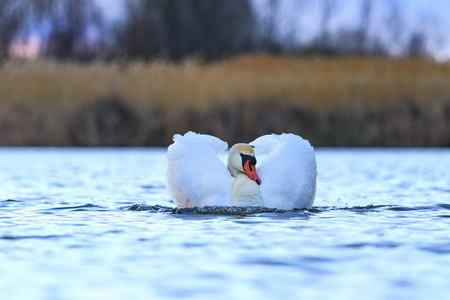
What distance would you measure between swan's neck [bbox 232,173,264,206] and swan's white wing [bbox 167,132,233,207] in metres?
0.08

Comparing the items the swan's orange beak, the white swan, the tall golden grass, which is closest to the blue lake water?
the white swan

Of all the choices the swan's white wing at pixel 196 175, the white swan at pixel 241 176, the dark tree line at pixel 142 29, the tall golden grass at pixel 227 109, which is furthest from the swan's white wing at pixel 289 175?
Answer: the dark tree line at pixel 142 29

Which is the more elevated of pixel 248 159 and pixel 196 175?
pixel 248 159

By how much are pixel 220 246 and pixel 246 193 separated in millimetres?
1189

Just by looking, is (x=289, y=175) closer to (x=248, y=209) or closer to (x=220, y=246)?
(x=248, y=209)

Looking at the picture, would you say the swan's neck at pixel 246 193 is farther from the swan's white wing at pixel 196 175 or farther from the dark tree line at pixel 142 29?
the dark tree line at pixel 142 29

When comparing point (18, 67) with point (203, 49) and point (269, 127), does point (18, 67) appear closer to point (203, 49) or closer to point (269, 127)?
point (269, 127)

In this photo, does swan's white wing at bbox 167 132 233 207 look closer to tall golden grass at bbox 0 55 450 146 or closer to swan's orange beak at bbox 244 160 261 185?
swan's orange beak at bbox 244 160 261 185

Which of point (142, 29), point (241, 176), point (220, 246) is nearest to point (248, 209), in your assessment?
point (241, 176)

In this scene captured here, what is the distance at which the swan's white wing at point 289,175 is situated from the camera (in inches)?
247

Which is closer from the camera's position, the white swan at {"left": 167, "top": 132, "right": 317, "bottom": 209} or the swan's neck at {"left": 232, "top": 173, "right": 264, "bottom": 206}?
the swan's neck at {"left": 232, "top": 173, "right": 264, "bottom": 206}

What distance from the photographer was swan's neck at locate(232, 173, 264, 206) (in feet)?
19.8

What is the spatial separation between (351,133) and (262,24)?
2099 centimetres

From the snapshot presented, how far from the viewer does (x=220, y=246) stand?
4887mm
